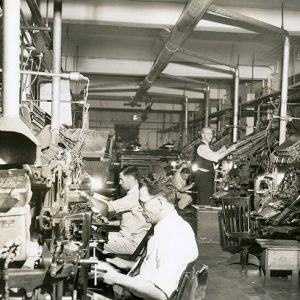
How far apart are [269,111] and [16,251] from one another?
7983 mm

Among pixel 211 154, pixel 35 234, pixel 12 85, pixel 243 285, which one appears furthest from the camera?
pixel 211 154

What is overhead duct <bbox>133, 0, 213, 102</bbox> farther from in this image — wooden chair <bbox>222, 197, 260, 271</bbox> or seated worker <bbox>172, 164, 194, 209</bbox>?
seated worker <bbox>172, 164, 194, 209</bbox>

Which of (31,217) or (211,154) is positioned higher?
(211,154)

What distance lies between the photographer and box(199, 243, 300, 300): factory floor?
15.7 feet

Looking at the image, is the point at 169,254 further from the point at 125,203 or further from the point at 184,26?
the point at 184,26

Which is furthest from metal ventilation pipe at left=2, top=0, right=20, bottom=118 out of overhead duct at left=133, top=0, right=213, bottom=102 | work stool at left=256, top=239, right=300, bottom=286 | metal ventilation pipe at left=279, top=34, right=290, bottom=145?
metal ventilation pipe at left=279, top=34, right=290, bottom=145

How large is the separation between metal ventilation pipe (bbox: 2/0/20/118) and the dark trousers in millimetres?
5718

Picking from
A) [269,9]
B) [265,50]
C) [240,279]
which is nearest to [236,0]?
[269,9]

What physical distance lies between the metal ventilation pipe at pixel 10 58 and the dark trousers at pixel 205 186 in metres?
5.72

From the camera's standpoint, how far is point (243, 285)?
17.1ft

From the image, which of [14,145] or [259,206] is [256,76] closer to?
[259,206]

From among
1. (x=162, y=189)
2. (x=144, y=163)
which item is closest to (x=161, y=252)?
(x=162, y=189)

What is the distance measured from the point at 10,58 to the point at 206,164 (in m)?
5.64

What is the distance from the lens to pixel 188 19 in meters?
5.05
